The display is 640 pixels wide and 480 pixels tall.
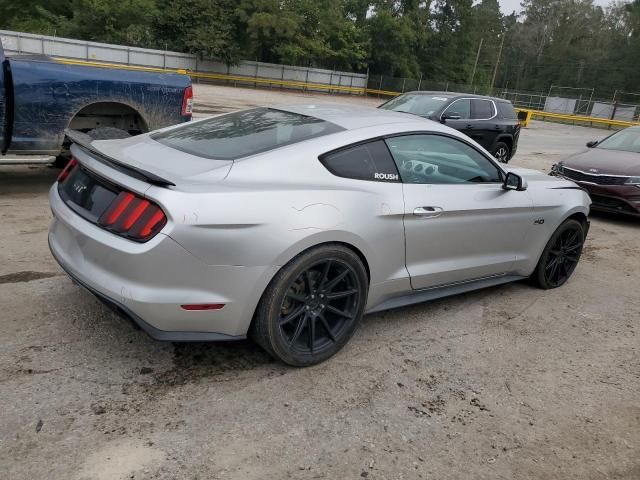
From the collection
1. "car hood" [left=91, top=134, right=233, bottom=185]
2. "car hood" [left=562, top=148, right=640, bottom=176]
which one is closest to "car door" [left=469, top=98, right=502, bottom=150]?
"car hood" [left=562, top=148, right=640, bottom=176]

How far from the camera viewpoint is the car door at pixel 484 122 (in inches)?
444

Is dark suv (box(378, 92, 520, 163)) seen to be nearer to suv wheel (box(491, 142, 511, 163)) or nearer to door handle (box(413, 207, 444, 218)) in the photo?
suv wheel (box(491, 142, 511, 163))

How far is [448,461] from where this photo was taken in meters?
2.62

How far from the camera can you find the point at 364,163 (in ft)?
11.4

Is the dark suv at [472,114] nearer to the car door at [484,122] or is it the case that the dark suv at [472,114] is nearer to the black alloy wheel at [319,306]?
the car door at [484,122]

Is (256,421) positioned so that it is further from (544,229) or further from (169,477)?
(544,229)

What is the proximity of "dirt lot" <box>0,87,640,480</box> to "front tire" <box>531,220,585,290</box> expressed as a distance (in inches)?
25.8

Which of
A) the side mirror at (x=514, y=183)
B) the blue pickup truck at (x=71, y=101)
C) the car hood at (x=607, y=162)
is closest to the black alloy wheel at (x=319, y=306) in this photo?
the side mirror at (x=514, y=183)

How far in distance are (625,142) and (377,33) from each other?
49973mm

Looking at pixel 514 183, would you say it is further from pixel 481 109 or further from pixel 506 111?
pixel 506 111

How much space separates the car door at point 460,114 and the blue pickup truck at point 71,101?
547cm

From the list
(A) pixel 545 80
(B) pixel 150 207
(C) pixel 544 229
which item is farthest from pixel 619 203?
(A) pixel 545 80

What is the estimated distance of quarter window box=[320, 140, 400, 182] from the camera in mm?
3328

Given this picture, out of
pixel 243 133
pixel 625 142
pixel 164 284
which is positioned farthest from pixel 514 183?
pixel 625 142
